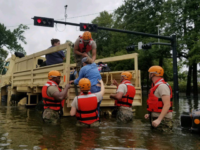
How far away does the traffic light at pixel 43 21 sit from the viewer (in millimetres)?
13836

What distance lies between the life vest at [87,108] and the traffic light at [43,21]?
9629 mm

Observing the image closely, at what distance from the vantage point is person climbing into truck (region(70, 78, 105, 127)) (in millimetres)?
5238

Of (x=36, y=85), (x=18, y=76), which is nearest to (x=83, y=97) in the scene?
(x=36, y=85)

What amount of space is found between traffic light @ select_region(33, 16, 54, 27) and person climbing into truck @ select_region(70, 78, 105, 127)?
9.58m

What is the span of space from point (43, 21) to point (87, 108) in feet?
32.7

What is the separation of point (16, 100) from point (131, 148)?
8.85 m

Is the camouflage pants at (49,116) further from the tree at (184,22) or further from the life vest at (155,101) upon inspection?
the tree at (184,22)

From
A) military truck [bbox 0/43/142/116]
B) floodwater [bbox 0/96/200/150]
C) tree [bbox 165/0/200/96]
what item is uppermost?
tree [bbox 165/0/200/96]

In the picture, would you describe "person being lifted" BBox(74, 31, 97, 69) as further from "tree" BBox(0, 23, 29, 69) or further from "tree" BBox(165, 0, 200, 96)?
"tree" BBox(0, 23, 29, 69)

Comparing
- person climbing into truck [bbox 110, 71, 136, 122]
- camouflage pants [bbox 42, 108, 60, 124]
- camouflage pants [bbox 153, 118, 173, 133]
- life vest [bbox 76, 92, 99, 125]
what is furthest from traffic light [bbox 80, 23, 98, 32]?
camouflage pants [bbox 153, 118, 173, 133]

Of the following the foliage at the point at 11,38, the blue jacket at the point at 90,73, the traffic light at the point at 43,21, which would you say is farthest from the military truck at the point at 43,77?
the foliage at the point at 11,38

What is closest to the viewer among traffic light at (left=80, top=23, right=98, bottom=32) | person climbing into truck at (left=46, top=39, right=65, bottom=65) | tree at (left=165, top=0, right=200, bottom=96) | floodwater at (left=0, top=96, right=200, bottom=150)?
floodwater at (left=0, top=96, right=200, bottom=150)

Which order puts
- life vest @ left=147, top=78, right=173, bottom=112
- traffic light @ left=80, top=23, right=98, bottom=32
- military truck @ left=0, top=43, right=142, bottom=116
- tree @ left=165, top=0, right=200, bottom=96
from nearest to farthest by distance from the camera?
life vest @ left=147, top=78, right=173, bottom=112 → military truck @ left=0, top=43, right=142, bottom=116 → traffic light @ left=80, top=23, right=98, bottom=32 → tree @ left=165, top=0, right=200, bottom=96

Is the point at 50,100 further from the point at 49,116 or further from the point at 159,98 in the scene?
the point at 159,98
